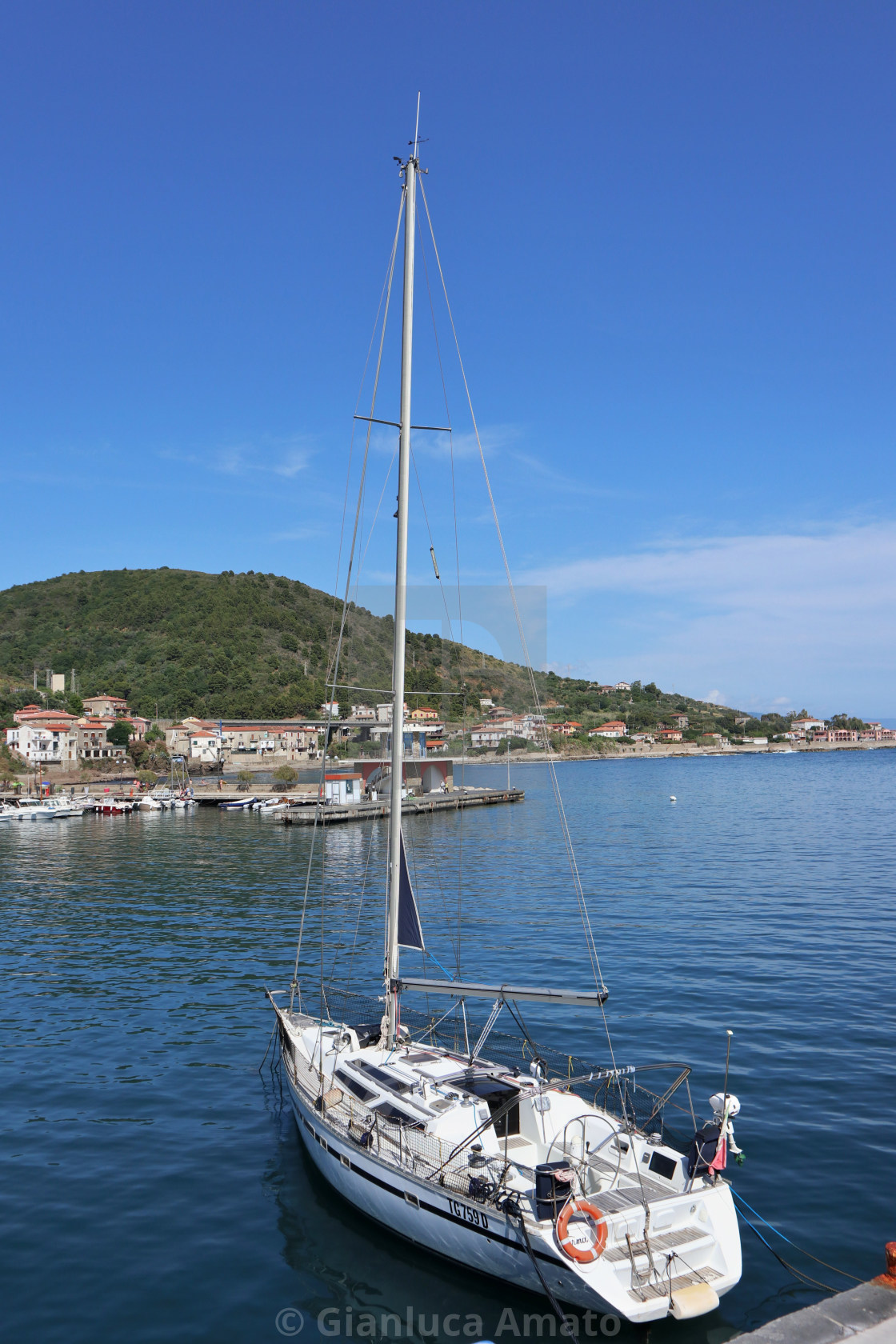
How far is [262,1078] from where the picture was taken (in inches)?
758

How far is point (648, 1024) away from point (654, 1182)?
10.6m

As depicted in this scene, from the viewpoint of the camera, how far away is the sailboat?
1000 cm

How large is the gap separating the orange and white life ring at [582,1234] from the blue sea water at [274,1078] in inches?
72.0

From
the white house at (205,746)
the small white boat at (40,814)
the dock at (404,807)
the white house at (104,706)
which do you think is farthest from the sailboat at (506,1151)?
the white house at (104,706)

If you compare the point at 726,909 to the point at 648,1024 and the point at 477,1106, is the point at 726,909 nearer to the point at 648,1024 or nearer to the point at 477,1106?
the point at 648,1024

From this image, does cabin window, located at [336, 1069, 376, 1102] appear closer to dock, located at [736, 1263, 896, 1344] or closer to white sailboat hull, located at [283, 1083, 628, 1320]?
white sailboat hull, located at [283, 1083, 628, 1320]

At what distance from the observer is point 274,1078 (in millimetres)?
19219

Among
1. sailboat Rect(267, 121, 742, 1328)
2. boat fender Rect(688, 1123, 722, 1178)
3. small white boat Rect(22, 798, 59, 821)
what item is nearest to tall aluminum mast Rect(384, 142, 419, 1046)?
sailboat Rect(267, 121, 742, 1328)

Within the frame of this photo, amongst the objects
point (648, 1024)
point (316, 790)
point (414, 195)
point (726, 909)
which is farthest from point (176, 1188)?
point (316, 790)

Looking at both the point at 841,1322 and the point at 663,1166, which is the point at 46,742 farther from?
the point at 841,1322

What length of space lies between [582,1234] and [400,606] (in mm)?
10330

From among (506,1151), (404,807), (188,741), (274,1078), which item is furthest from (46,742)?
(506,1151)

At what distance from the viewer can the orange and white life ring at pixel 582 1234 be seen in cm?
972

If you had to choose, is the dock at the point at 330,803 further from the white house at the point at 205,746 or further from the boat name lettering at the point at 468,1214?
the boat name lettering at the point at 468,1214
